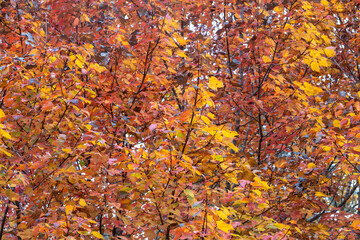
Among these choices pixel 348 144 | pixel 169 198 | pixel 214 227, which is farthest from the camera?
pixel 348 144

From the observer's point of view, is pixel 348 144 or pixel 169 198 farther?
pixel 348 144

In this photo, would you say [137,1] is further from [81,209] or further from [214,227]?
[214,227]

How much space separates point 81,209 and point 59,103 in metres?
1.22

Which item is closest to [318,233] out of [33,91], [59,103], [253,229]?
[253,229]

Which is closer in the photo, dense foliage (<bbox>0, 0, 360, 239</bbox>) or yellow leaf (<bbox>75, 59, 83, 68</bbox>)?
dense foliage (<bbox>0, 0, 360, 239</bbox>)

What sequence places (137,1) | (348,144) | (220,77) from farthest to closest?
(220,77) → (137,1) → (348,144)

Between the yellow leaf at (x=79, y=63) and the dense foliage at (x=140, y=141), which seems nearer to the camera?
the dense foliage at (x=140, y=141)

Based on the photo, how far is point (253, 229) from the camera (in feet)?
13.5

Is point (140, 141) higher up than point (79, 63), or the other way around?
point (79, 63)

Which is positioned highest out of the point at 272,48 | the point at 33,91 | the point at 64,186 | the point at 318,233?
the point at 272,48

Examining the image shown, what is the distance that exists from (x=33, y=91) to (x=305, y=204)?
3900mm

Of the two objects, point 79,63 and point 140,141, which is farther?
point 140,141

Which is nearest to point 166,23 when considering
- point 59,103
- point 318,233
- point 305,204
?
point 59,103

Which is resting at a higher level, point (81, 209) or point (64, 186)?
point (64, 186)
